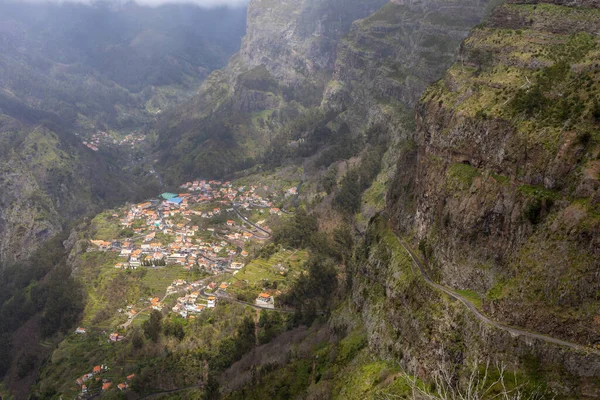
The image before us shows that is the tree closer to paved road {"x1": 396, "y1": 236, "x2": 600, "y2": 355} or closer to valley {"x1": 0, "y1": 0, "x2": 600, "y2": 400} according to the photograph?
valley {"x1": 0, "y1": 0, "x2": 600, "y2": 400}

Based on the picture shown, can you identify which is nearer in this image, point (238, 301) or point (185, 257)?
point (238, 301)

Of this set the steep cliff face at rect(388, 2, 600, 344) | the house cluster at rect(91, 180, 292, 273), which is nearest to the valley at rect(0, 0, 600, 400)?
the steep cliff face at rect(388, 2, 600, 344)

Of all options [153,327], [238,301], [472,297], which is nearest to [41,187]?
[153,327]

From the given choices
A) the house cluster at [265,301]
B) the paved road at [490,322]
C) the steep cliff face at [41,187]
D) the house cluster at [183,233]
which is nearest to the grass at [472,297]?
the paved road at [490,322]

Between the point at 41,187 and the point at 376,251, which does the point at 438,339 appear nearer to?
the point at 376,251

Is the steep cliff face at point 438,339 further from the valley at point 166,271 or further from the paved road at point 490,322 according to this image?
the valley at point 166,271

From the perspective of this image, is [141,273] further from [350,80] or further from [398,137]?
[350,80]
